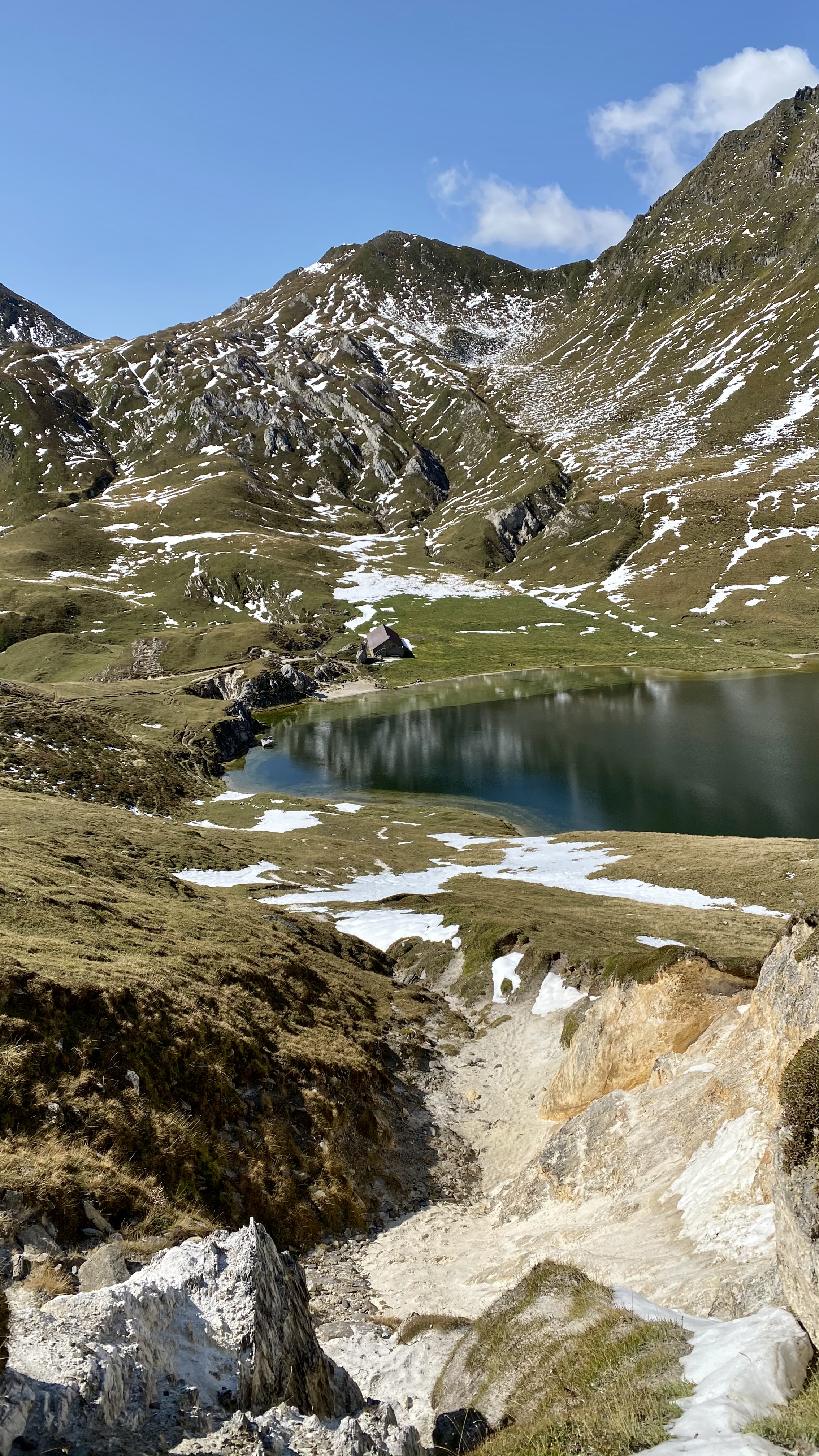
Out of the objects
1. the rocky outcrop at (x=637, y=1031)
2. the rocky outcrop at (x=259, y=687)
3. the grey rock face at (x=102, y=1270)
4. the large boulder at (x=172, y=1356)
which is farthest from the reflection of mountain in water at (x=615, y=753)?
the grey rock face at (x=102, y=1270)

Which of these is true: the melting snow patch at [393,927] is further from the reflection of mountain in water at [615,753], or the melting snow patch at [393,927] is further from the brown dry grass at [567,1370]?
the reflection of mountain in water at [615,753]

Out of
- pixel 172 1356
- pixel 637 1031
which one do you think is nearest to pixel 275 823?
pixel 637 1031

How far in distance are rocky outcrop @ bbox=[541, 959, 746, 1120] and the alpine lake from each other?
4530cm

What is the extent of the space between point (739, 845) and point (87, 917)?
4583 cm

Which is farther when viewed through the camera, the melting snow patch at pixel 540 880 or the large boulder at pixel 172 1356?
the melting snow patch at pixel 540 880

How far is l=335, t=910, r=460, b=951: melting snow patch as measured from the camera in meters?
37.5

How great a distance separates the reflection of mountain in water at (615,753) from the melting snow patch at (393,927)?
33.7m

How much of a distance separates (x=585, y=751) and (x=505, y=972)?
6720 centimetres

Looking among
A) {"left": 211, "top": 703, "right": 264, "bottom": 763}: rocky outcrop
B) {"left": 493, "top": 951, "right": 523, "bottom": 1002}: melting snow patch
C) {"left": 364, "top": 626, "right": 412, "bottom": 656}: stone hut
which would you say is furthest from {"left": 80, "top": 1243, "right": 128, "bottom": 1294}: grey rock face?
{"left": 364, "top": 626, "right": 412, "bottom": 656}: stone hut

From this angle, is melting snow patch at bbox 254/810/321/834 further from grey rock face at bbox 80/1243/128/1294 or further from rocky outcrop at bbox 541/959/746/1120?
grey rock face at bbox 80/1243/128/1294

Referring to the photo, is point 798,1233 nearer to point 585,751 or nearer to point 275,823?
point 275,823

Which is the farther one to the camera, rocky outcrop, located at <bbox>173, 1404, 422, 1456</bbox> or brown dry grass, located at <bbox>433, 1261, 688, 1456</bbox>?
rocky outcrop, located at <bbox>173, 1404, 422, 1456</bbox>

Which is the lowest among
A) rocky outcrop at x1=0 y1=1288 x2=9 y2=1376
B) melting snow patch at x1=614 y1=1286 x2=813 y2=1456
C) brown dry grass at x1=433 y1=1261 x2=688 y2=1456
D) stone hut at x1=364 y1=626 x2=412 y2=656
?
brown dry grass at x1=433 y1=1261 x2=688 y2=1456

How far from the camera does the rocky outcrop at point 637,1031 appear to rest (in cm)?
2025
